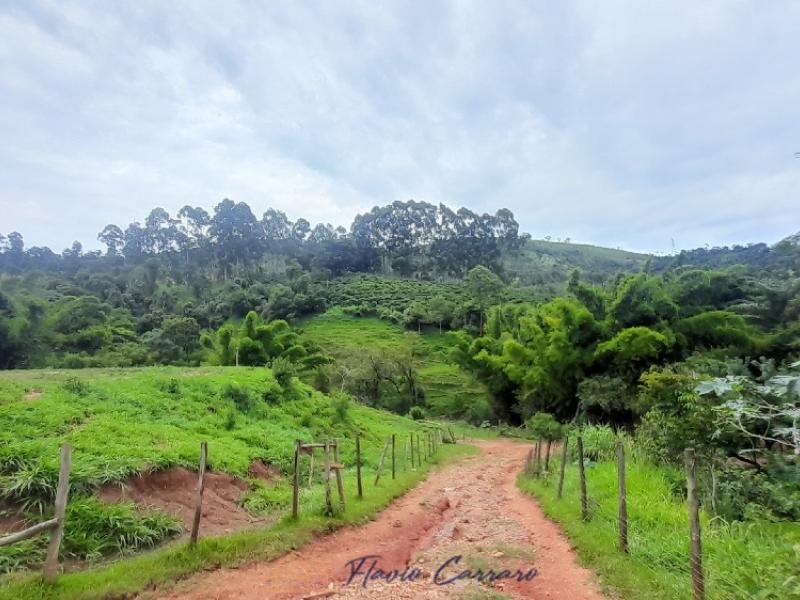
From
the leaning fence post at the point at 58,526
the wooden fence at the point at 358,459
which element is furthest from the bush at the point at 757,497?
the leaning fence post at the point at 58,526

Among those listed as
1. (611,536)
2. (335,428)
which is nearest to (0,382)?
(335,428)

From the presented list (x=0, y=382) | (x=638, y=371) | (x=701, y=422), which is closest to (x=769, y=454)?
(x=701, y=422)

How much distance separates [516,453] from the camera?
23.2 m

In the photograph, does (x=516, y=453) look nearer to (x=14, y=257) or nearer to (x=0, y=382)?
(x=0, y=382)

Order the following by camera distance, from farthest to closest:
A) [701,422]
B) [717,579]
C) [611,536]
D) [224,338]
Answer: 1. [224,338]
2. [701,422]
3. [611,536]
4. [717,579]

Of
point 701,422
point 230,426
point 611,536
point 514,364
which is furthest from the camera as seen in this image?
point 514,364

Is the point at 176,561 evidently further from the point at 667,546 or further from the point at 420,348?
the point at 420,348

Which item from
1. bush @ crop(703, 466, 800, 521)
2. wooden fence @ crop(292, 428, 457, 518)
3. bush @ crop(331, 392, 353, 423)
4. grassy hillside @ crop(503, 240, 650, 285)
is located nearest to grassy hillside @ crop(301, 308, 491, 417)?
wooden fence @ crop(292, 428, 457, 518)

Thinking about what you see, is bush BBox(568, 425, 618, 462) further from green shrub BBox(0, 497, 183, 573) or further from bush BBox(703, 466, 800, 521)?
green shrub BBox(0, 497, 183, 573)

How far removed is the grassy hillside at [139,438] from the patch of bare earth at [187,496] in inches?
6.6

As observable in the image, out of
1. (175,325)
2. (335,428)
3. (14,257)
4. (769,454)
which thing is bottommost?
(335,428)

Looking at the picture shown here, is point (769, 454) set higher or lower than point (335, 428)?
higher

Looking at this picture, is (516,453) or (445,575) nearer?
(445,575)

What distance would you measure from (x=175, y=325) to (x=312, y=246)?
4533 cm
